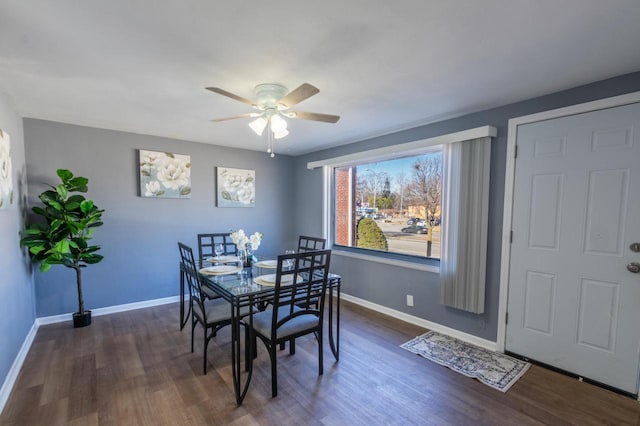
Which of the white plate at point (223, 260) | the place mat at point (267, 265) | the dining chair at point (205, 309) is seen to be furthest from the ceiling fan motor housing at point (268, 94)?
the white plate at point (223, 260)

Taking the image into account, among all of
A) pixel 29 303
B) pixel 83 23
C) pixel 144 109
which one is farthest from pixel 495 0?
pixel 29 303

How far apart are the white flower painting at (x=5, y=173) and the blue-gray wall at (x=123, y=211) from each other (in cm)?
101

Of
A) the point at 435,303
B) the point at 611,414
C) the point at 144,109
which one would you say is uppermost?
the point at 144,109

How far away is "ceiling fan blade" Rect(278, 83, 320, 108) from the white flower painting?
2200 millimetres

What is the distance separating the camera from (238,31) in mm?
1533

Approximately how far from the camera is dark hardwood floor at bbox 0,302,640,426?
185cm

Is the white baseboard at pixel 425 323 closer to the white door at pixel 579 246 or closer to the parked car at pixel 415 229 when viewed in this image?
the white door at pixel 579 246

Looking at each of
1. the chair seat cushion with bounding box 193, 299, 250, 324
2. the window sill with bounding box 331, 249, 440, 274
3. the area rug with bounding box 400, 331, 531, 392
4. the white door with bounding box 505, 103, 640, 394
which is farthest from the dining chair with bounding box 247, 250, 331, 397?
the white door with bounding box 505, 103, 640, 394

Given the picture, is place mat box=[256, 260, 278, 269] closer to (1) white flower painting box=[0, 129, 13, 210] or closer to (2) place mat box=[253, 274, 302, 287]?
(2) place mat box=[253, 274, 302, 287]

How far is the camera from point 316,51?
173 centimetres

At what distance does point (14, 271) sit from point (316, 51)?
314 centimetres

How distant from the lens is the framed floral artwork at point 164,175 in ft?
12.3

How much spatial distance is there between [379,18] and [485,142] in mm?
1854

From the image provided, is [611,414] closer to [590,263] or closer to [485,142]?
[590,263]
